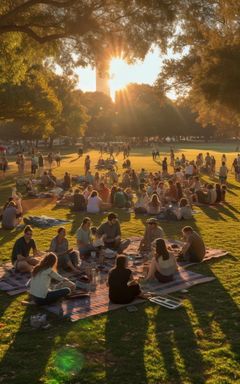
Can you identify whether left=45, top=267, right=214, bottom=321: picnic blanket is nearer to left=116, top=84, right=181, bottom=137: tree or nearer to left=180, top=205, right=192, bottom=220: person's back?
left=180, top=205, right=192, bottom=220: person's back

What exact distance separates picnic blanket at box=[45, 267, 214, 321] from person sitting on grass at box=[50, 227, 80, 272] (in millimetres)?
1261

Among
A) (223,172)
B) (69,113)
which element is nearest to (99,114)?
(69,113)

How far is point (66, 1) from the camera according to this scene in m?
13.6

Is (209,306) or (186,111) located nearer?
(209,306)

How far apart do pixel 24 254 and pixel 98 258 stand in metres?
2.13

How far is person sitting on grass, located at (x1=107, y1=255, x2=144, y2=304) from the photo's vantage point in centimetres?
962

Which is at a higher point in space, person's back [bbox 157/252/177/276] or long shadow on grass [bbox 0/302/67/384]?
person's back [bbox 157/252/177/276]

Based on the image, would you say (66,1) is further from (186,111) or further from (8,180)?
(186,111)

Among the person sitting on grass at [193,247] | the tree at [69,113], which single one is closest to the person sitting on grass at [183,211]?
the person sitting on grass at [193,247]

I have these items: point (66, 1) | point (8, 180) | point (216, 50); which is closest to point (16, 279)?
point (66, 1)

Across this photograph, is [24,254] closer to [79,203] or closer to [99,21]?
[99,21]

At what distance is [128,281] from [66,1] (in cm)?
883

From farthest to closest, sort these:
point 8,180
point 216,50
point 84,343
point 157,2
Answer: point 8,180, point 216,50, point 157,2, point 84,343

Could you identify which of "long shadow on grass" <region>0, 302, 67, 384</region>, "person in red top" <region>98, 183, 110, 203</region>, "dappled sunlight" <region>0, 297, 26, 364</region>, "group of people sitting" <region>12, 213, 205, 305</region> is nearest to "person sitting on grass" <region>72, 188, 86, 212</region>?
"person in red top" <region>98, 183, 110, 203</region>
